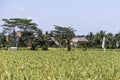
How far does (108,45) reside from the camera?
2110 inches

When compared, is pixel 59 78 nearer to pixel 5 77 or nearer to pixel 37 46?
pixel 5 77

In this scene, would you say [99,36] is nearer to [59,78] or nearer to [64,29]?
[64,29]

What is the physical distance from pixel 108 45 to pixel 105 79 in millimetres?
46003

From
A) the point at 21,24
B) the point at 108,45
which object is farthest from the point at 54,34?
the point at 108,45

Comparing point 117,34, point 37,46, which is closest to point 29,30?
point 117,34

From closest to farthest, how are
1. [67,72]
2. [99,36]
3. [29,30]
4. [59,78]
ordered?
[59,78], [67,72], [99,36], [29,30]

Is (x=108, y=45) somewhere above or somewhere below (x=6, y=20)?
below

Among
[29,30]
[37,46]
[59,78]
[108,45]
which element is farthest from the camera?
[29,30]

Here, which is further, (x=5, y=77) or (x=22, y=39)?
(x=22, y=39)

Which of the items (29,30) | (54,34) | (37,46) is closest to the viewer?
(37,46)

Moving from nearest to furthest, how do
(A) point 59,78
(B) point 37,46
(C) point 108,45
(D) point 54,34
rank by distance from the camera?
(A) point 59,78 < (B) point 37,46 < (C) point 108,45 < (D) point 54,34

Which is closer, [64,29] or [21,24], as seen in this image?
[21,24]

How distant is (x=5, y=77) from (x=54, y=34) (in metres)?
67.4

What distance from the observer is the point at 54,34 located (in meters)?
75.3
